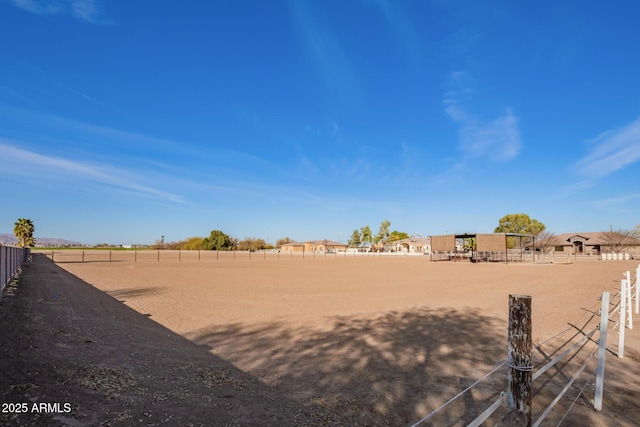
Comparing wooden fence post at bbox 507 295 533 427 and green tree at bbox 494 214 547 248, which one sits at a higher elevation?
green tree at bbox 494 214 547 248

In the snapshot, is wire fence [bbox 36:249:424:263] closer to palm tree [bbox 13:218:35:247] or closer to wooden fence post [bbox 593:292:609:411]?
palm tree [bbox 13:218:35:247]

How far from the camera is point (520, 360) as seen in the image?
279cm

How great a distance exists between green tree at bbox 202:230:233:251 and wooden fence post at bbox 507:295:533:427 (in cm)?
10799

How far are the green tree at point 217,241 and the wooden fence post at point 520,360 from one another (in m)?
108

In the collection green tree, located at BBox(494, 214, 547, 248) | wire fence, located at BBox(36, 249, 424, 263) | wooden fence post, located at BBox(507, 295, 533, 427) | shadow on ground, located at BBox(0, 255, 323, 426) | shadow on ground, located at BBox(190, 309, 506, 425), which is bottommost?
wire fence, located at BBox(36, 249, 424, 263)

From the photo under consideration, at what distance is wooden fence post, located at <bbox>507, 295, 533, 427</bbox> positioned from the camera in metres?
2.75

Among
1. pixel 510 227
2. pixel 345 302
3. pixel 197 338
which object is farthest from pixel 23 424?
pixel 510 227

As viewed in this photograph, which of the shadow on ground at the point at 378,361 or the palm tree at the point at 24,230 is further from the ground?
the palm tree at the point at 24,230

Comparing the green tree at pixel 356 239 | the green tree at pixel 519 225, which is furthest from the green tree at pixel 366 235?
the green tree at pixel 519 225

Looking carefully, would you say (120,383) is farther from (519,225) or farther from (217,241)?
(217,241)

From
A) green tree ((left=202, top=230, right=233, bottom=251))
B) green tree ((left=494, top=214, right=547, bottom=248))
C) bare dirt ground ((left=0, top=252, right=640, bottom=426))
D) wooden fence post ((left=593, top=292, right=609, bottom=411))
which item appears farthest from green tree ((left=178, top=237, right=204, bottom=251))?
wooden fence post ((left=593, top=292, right=609, bottom=411))

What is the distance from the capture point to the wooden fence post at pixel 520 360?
9.04ft

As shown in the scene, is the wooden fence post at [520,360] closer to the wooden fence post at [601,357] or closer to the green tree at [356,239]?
the wooden fence post at [601,357]

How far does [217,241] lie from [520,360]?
4326 inches
